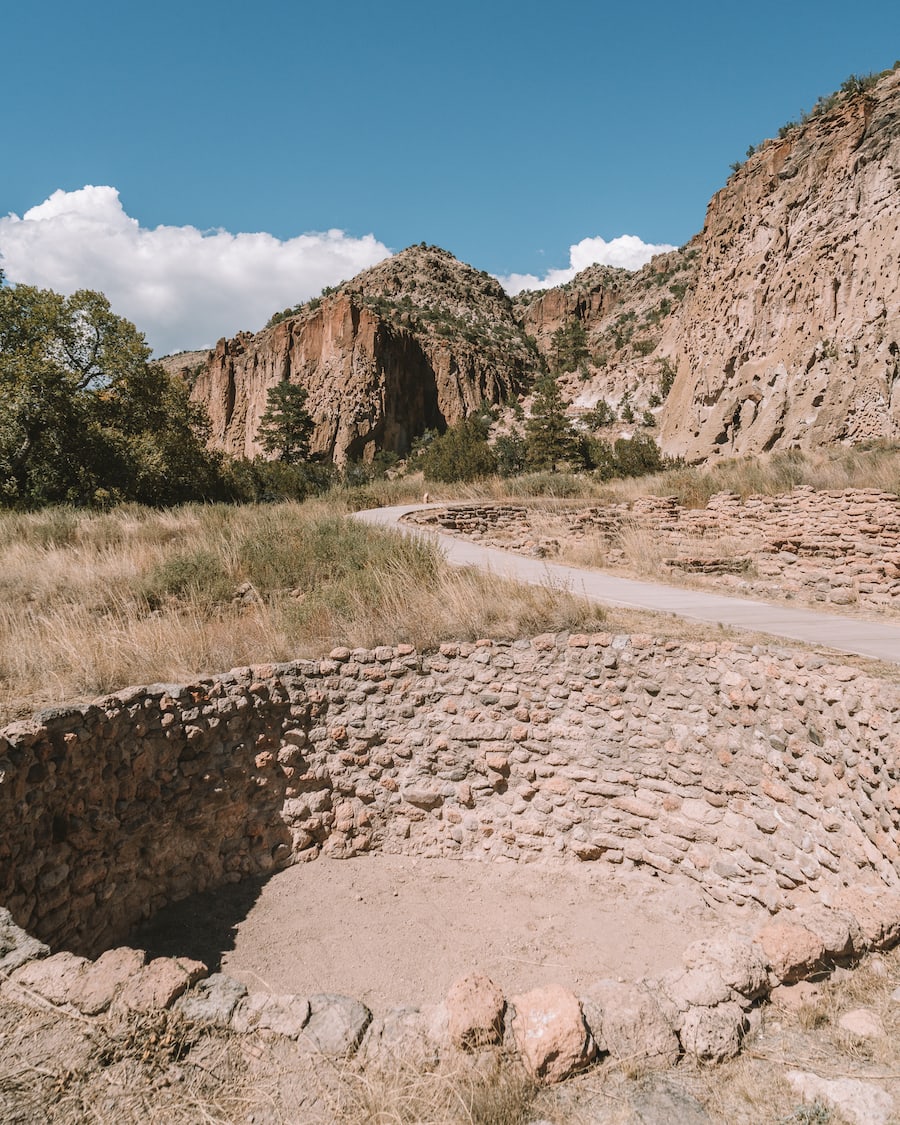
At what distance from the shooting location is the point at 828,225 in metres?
17.1

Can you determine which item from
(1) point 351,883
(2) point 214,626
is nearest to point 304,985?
(1) point 351,883

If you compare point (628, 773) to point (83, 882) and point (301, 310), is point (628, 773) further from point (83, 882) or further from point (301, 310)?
point (301, 310)

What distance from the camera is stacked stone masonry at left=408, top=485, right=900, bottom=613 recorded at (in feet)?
27.4

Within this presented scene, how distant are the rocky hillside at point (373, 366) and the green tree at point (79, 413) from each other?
20.4m

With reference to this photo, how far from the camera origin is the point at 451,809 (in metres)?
5.45

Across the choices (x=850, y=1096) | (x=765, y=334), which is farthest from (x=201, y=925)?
(x=765, y=334)

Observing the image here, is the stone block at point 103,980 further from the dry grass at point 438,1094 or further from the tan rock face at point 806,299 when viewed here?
the tan rock face at point 806,299

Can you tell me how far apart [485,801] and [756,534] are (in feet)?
27.0

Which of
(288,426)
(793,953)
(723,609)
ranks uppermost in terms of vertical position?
(288,426)

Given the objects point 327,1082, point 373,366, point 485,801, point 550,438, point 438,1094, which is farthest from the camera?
point 373,366

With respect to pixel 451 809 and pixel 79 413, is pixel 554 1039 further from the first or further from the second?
pixel 79 413

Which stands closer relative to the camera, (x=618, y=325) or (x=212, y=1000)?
(x=212, y=1000)

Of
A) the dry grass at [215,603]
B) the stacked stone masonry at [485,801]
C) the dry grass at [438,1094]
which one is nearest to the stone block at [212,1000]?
the stacked stone masonry at [485,801]

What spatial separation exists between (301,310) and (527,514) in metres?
46.5
